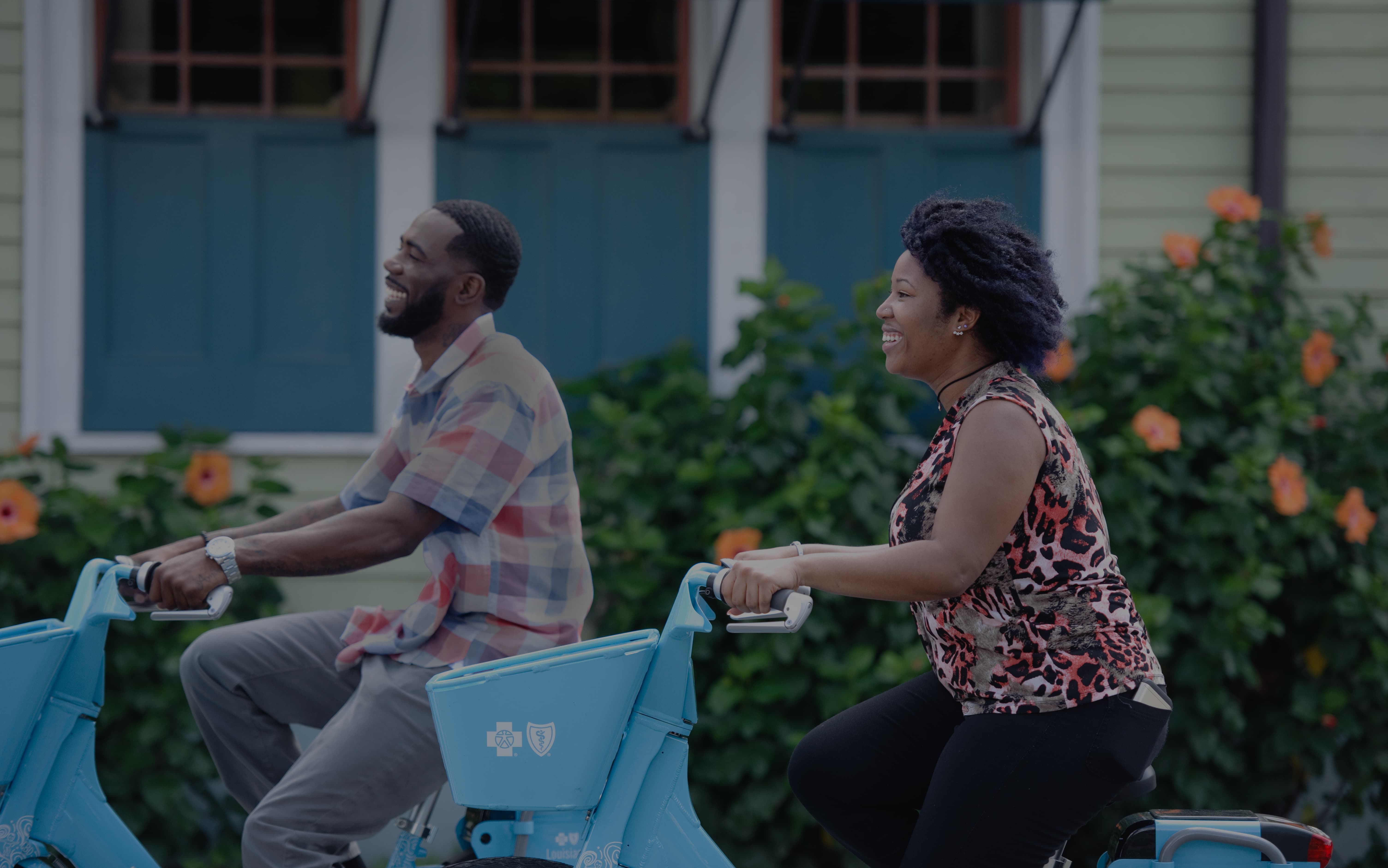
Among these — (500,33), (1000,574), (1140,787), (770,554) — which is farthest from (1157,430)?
(500,33)

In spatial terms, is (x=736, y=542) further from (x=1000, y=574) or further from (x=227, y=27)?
(x=227, y=27)

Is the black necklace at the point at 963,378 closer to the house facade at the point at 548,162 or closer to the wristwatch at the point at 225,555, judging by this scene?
the wristwatch at the point at 225,555

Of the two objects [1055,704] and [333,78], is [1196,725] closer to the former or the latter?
[1055,704]

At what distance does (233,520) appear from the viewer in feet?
14.4

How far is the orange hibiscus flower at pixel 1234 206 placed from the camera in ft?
14.8

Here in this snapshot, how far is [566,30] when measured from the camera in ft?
16.0

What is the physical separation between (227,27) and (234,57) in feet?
0.40

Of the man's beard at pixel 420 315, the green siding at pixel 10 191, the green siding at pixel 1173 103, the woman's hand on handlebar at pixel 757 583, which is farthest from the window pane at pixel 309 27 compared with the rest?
the woman's hand on handlebar at pixel 757 583

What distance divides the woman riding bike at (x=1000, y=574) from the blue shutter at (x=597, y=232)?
264 centimetres

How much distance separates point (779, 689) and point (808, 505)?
0.64 meters

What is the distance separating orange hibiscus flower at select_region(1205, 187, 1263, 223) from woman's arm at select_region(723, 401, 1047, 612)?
Answer: 301cm

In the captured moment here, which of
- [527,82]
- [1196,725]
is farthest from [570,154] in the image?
[1196,725]

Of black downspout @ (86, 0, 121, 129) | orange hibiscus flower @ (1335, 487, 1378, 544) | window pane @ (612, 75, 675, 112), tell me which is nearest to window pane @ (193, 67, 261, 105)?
black downspout @ (86, 0, 121, 129)

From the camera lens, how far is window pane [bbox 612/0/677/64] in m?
4.88
